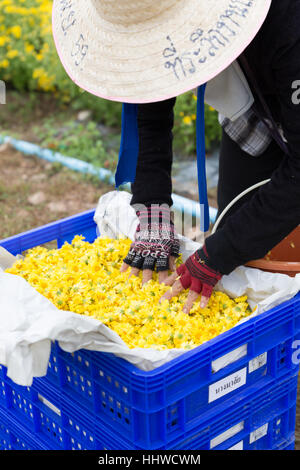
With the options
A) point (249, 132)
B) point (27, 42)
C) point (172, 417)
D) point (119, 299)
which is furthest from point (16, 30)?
point (172, 417)

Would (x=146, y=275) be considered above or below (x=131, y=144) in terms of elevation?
below

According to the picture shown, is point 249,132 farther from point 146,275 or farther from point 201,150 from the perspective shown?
point 146,275

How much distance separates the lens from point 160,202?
6.52 ft

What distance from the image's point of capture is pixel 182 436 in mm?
1402

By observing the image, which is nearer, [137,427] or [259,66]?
[137,427]

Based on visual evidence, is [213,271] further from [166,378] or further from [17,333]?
[17,333]

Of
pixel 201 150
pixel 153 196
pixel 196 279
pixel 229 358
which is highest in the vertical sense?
pixel 201 150

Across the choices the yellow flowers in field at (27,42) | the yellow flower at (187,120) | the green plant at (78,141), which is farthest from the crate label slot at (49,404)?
the yellow flowers in field at (27,42)

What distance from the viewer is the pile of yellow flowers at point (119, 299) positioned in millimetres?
1542

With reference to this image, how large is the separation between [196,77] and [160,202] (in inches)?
27.7

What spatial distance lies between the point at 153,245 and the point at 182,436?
659 millimetres

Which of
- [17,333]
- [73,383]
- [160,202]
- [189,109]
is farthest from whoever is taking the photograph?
[189,109]

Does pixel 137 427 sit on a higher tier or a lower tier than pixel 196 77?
lower

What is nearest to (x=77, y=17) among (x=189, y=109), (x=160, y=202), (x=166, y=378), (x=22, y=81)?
(x=160, y=202)
